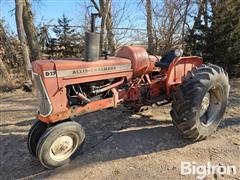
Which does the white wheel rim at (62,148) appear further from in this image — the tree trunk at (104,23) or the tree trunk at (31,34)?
the tree trunk at (31,34)

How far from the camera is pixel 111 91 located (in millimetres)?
3668

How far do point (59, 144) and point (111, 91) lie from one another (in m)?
1.01

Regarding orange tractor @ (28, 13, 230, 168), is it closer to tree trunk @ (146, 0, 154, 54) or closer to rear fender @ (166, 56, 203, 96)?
rear fender @ (166, 56, 203, 96)

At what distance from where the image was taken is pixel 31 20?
32.2 ft

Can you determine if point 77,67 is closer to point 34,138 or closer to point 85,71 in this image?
point 85,71

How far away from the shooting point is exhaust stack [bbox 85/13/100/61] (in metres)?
3.19

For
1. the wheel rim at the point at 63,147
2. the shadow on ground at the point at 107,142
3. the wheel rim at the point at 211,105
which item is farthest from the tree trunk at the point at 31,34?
the wheel rim at the point at 211,105

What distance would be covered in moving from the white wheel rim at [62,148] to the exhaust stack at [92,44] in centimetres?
101

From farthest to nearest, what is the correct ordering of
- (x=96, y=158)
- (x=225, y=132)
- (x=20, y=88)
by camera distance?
1. (x=20, y=88)
2. (x=225, y=132)
3. (x=96, y=158)

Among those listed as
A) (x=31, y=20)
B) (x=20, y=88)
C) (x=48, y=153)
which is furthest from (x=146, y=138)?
(x=31, y=20)

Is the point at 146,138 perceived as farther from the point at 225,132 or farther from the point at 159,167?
the point at 225,132

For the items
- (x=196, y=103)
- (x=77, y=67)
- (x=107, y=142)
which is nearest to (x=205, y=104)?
(x=196, y=103)

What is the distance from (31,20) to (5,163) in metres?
7.49

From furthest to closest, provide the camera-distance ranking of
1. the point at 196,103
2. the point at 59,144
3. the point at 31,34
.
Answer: the point at 31,34 → the point at 196,103 → the point at 59,144
